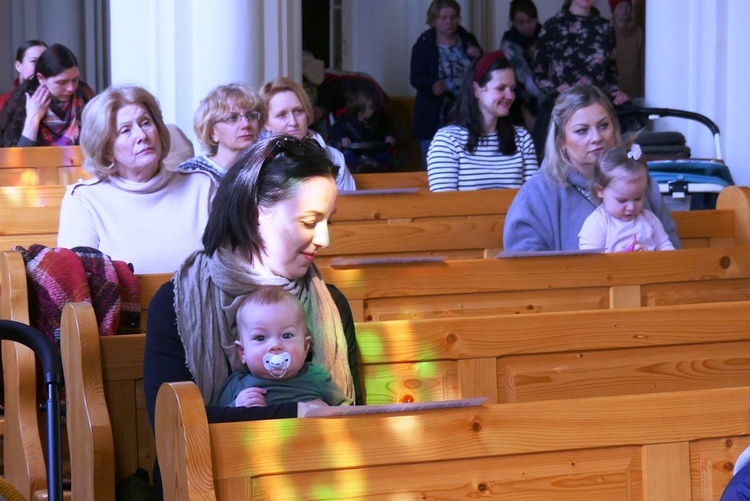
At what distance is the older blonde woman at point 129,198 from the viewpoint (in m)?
4.28

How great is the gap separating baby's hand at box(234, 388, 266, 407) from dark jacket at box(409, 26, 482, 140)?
706 cm

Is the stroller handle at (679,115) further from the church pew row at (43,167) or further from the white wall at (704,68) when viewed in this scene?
the church pew row at (43,167)

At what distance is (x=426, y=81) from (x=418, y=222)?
15.4 feet

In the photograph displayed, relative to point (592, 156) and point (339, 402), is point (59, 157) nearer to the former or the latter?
point (592, 156)

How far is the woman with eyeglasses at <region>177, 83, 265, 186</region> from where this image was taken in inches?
205

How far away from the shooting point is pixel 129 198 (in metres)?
4.34

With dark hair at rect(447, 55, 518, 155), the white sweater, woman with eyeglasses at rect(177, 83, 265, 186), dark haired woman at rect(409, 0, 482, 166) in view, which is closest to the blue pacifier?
the white sweater

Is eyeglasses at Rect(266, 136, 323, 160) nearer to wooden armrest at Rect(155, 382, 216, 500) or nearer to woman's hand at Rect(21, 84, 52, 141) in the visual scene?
wooden armrest at Rect(155, 382, 216, 500)

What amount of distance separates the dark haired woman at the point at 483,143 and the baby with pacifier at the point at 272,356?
3.41 meters

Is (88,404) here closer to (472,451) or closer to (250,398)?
(250,398)

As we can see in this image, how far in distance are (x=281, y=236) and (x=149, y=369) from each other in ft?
1.38

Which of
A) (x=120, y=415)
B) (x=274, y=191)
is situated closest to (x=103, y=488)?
(x=120, y=415)

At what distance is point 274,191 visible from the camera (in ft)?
9.55

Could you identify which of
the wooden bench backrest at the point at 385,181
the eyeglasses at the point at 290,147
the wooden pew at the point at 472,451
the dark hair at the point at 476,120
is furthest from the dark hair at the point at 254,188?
Result: the wooden bench backrest at the point at 385,181
